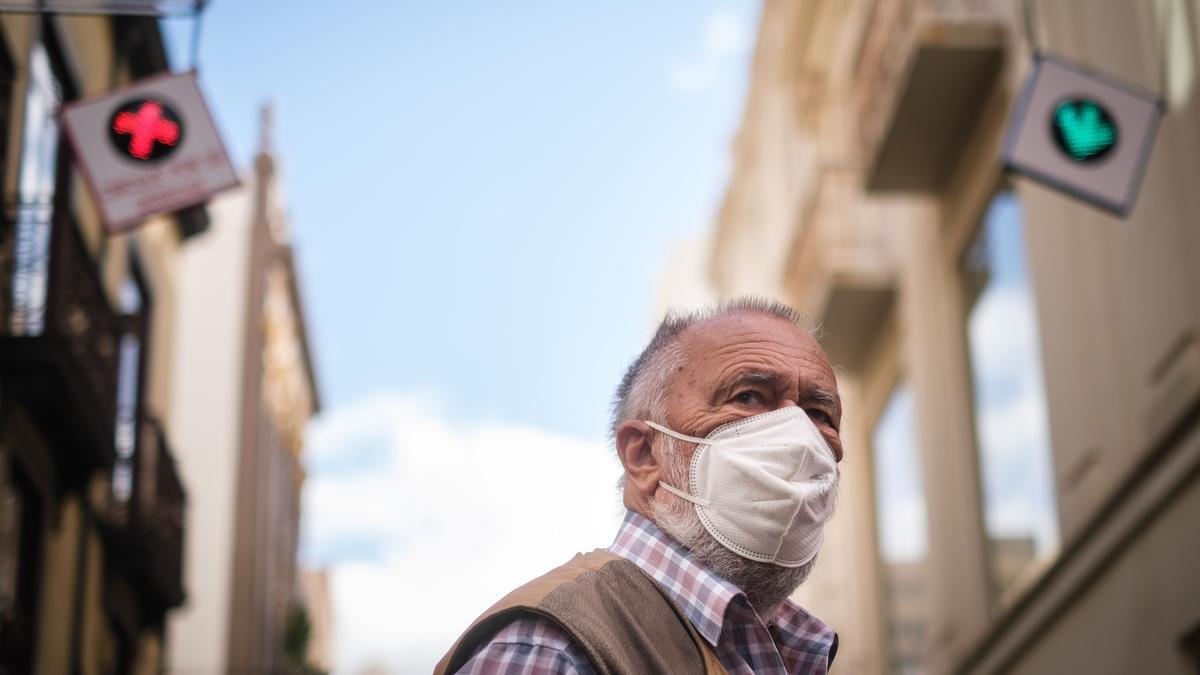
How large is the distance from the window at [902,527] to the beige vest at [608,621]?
42.8 ft

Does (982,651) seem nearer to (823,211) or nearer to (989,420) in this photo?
(989,420)

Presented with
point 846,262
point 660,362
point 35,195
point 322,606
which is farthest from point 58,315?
point 322,606

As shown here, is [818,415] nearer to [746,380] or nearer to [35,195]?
[746,380]

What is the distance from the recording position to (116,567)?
16.8 meters

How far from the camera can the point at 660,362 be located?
369cm

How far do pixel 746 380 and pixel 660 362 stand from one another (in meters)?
0.21

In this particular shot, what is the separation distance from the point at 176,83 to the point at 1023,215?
237 inches

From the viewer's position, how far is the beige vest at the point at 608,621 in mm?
2920

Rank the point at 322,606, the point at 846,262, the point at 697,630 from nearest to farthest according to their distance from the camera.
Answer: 1. the point at 697,630
2. the point at 846,262
3. the point at 322,606

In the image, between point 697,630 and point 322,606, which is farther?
point 322,606

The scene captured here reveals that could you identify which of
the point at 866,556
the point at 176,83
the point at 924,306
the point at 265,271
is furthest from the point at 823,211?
the point at 265,271

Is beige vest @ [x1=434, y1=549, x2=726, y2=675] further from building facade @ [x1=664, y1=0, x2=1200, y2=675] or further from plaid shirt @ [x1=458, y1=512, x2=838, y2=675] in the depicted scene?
building facade @ [x1=664, y1=0, x2=1200, y2=675]

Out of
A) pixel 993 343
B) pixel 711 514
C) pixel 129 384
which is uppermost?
pixel 711 514

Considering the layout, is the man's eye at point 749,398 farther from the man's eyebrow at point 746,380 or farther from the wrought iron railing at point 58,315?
the wrought iron railing at point 58,315
